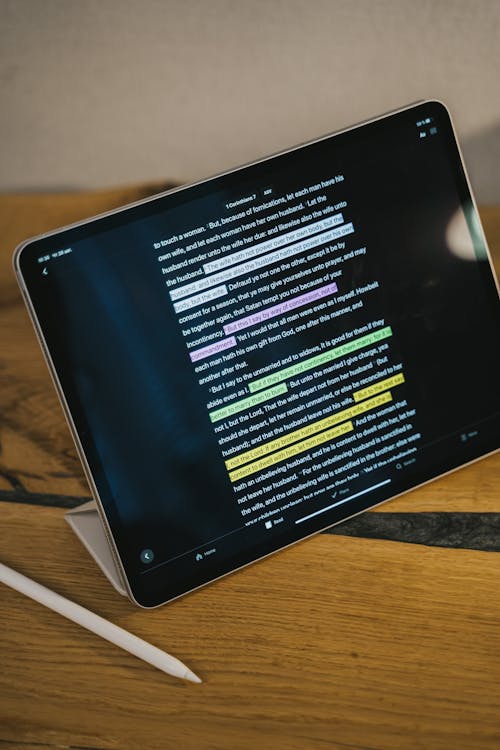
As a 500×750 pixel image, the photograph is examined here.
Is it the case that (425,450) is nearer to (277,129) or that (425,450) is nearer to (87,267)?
(87,267)

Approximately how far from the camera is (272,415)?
574 mm

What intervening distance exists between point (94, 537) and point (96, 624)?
3.2 inches

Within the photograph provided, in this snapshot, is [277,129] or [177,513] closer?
[177,513]

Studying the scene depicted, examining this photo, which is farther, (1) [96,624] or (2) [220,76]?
(2) [220,76]

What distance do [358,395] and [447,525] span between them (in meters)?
0.12

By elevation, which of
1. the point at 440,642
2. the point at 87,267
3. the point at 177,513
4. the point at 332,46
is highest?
the point at 332,46

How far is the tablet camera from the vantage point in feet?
1.82

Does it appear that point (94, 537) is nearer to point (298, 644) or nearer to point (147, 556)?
point (147, 556)

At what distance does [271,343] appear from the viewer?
57 cm

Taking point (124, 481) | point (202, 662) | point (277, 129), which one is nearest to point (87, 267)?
point (124, 481)

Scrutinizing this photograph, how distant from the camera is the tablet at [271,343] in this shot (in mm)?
537

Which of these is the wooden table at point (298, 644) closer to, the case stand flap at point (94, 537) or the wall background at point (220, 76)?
the case stand flap at point (94, 537)

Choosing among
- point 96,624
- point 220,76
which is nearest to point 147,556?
point 96,624

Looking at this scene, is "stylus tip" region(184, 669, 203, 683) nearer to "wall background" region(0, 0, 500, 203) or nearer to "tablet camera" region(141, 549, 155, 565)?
"tablet camera" region(141, 549, 155, 565)
